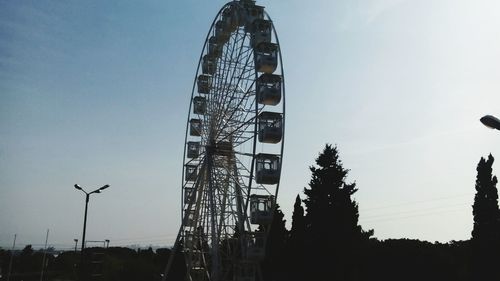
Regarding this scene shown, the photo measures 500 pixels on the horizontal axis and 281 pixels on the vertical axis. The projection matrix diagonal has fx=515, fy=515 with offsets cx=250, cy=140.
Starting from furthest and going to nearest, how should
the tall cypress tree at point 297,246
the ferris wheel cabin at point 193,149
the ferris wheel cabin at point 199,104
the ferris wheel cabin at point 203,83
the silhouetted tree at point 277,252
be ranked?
the silhouetted tree at point 277,252 < the ferris wheel cabin at point 199,104 < the ferris wheel cabin at point 203,83 < the ferris wheel cabin at point 193,149 < the tall cypress tree at point 297,246

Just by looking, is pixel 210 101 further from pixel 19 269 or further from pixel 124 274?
pixel 19 269

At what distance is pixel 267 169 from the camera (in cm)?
2866

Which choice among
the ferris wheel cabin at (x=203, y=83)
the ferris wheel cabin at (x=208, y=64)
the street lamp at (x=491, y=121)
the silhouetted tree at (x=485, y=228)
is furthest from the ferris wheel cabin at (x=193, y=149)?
the street lamp at (x=491, y=121)

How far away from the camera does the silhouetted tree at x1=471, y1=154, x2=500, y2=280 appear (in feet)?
123

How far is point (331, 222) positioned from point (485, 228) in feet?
42.8

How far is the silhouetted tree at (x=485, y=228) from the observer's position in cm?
3756

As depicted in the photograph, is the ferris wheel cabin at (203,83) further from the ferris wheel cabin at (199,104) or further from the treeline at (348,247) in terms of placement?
the treeline at (348,247)

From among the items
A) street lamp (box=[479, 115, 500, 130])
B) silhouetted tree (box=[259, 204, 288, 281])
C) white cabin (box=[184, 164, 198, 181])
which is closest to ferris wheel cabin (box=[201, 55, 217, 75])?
white cabin (box=[184, 164, 198, 181])

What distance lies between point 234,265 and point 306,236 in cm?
671

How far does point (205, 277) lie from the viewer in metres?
35.0

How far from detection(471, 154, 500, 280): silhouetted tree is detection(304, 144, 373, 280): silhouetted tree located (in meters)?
10.1

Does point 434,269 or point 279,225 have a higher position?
point 279,225

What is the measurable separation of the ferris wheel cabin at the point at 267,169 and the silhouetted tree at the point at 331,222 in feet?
21.2

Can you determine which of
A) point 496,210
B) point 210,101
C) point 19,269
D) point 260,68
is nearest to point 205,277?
point 210,101
